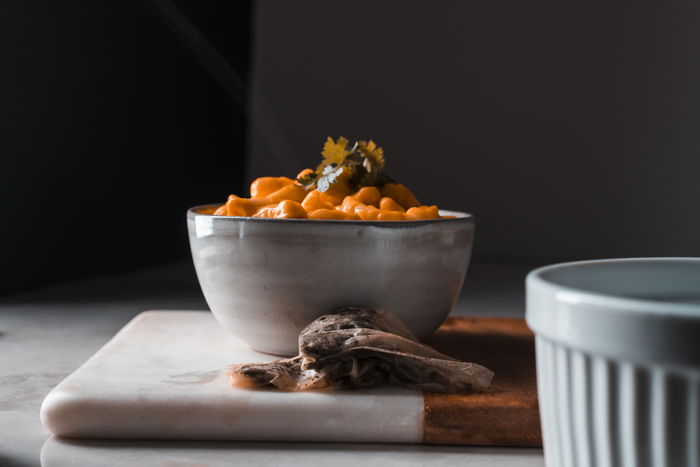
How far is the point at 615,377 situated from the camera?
0.38 meters

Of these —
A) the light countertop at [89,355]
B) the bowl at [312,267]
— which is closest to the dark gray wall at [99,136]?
the light countertop at [89,355]

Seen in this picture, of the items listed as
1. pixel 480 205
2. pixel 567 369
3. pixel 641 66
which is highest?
pixel 641 66

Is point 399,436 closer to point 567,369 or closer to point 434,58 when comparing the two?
point 567,369

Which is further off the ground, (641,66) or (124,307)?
(641,66)

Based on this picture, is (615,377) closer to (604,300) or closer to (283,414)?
(604,300)

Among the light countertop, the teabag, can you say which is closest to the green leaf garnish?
the teabag

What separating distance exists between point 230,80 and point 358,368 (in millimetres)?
2933

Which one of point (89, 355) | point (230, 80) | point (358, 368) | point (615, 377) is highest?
point (230, 80)

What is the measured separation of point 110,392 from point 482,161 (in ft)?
10.3

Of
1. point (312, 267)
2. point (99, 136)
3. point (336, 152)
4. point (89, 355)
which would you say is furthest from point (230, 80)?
point (312, 267)

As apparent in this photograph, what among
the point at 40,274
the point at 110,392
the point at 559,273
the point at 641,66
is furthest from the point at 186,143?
the point at 559,273

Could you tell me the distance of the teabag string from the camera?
3.03m

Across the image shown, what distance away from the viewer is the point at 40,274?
88.6 inches

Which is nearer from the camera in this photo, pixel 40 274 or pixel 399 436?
pixel 399 436
